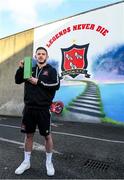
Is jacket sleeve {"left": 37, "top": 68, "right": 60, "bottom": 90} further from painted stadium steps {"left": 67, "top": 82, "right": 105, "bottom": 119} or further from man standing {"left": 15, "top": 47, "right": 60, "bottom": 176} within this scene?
painted stadium steps {"left": 67, "top": 82, "right": 105, "bottom": 119}

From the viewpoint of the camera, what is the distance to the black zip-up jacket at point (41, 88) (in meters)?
5.01

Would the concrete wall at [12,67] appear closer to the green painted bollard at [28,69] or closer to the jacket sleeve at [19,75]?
the jacket sleeve at [19,75]

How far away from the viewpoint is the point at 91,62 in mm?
14445

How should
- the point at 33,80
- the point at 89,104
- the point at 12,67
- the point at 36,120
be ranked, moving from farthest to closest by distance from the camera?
the point at 12,67 → the point at 89,104 → the point at 36,120 → the point at 33,80

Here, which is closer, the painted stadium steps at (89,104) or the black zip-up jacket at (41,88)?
the black zip-up jacket at (41,88)

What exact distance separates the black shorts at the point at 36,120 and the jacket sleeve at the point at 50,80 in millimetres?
374

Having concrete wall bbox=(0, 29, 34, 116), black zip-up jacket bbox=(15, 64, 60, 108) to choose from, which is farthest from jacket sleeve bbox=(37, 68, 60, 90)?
concrete wall bbox=(0, 29, 34, 116)

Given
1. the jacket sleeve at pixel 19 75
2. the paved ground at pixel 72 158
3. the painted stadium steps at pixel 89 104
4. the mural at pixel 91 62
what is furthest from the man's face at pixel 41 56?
the painted stadium steps at pixel 89 104

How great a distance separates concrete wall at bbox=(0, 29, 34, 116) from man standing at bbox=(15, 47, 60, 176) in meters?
12.5

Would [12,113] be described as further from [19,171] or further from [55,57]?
[19,171]

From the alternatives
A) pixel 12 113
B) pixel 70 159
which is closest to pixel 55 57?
pixel 12 113

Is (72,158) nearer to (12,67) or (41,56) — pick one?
(41,56)

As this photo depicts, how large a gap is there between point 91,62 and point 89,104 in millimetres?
1838

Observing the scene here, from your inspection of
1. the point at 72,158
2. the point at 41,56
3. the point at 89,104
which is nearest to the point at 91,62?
the point at 89,104
